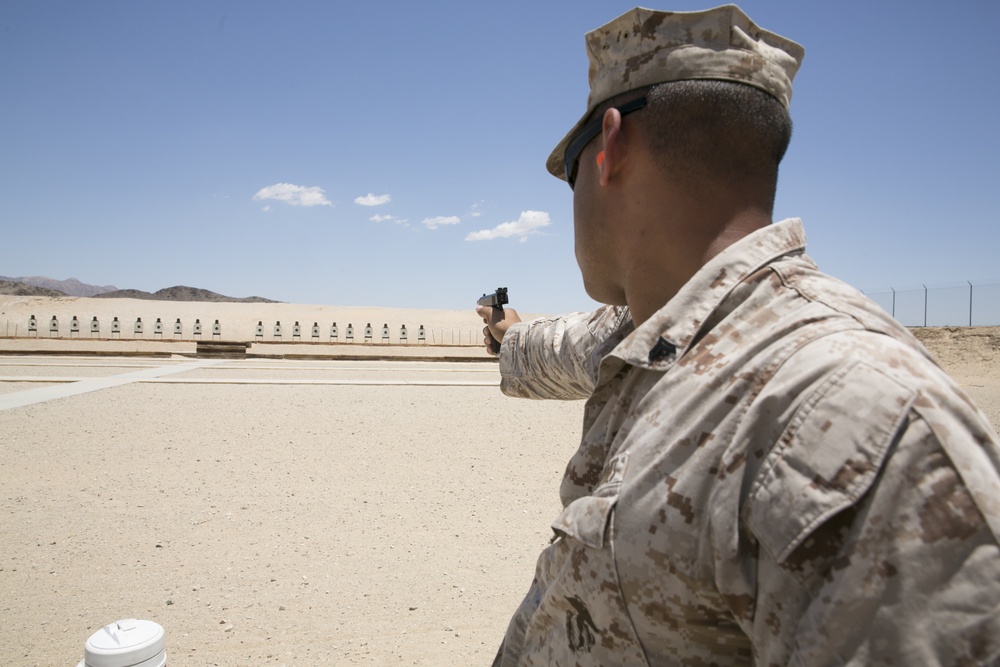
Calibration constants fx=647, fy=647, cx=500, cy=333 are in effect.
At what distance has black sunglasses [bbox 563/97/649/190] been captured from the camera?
1.36 meters

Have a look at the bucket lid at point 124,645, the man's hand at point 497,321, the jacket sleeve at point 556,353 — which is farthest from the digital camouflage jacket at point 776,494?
the bucket lid at point 124,645

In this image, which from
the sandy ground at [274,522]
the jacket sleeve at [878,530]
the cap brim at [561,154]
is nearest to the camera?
the jacket sleeve at [878,530]

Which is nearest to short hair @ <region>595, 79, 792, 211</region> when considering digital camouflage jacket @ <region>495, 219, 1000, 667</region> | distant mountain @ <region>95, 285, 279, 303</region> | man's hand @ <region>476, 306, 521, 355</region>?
digital camouflage jacket @ <region>495, 219, 1000, 667</region>

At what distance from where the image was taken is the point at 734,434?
3.25ft

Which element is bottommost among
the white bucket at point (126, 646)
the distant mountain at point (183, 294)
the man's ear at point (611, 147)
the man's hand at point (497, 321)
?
the white bucket at point (126, 646)

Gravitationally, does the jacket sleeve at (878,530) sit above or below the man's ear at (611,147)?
below

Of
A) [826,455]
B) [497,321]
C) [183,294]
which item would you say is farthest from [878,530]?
[183,294]

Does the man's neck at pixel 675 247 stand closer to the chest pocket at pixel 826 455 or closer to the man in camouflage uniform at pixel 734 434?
the man in camouflage uniform at pixel 734 434

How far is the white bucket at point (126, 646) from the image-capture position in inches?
84.4

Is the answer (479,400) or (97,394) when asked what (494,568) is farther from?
(97,394)

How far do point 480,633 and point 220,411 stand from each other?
23.8 feet

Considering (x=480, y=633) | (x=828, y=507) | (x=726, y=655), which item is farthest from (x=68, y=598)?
(x=828, y=507)

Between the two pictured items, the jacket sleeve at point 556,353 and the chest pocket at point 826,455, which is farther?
the jacket sleeve at point 556,353

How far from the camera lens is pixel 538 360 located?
2322 millimetres
